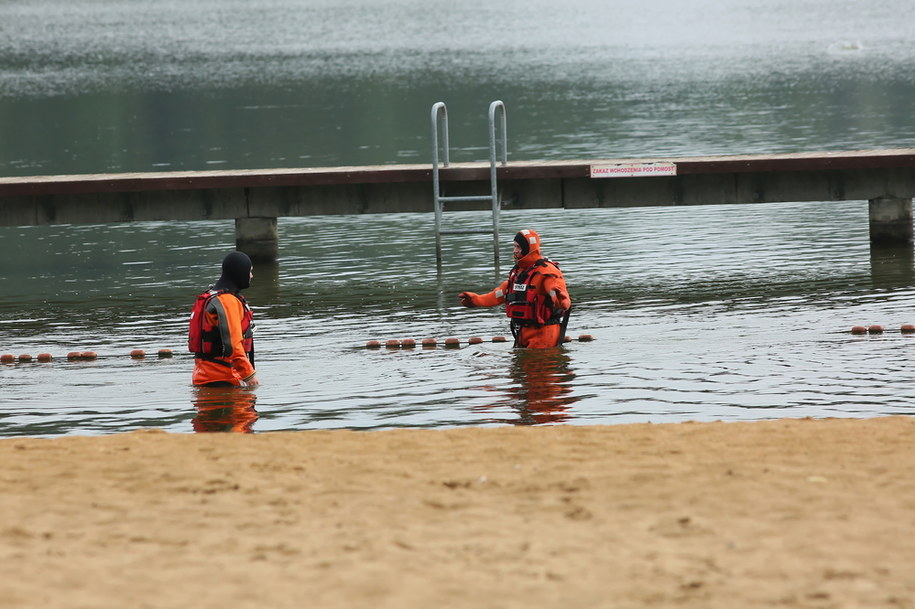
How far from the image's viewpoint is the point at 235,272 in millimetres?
12195

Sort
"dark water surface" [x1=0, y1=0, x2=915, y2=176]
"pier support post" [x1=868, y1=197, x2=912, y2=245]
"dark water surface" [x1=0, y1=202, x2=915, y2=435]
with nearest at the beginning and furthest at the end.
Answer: "dark water surface" [x1=0, y1=202, x2=915, y2=435]
"pier support post" [x1=868, y1=197, x2=912, y2=245]
"dark water surface" [x1=0, y1=0, x2=915, y2=176]

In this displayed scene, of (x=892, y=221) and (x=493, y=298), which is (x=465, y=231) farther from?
(x=493, y=298)

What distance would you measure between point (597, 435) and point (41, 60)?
84.9 m

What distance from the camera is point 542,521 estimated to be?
8047 millimetres

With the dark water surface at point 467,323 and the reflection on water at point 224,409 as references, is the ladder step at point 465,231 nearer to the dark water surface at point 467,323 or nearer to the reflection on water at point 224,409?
the dark water surface at point 467,323

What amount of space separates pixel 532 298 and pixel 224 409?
3766 millimetres

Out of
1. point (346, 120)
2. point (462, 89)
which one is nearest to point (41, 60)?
point (462, 89)

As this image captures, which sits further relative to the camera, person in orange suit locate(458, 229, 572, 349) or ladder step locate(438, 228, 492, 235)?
ladder step locate(438, 228, 492, 235)

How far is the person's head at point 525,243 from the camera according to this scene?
569 inches

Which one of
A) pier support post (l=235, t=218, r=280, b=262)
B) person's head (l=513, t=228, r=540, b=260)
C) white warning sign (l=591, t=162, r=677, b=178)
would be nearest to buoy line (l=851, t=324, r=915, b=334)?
person's head (l=513, t=228, r=540, b=260)

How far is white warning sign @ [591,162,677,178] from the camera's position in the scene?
22.1m

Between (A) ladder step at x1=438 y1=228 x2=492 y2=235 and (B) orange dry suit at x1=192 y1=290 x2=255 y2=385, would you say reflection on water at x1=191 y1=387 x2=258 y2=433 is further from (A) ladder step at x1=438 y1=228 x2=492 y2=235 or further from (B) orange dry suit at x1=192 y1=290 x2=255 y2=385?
(A) ladder step at x1=438 y1=228 x2=492 y2=235

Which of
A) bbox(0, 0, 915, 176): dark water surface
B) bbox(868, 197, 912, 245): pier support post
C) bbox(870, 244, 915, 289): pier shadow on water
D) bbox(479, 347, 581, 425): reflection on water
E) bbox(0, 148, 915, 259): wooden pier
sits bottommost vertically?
bbox(479, 347, 581, 425): reflection on water

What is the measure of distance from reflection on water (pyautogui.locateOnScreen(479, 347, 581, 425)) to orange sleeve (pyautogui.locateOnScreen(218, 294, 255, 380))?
87.3 inches
